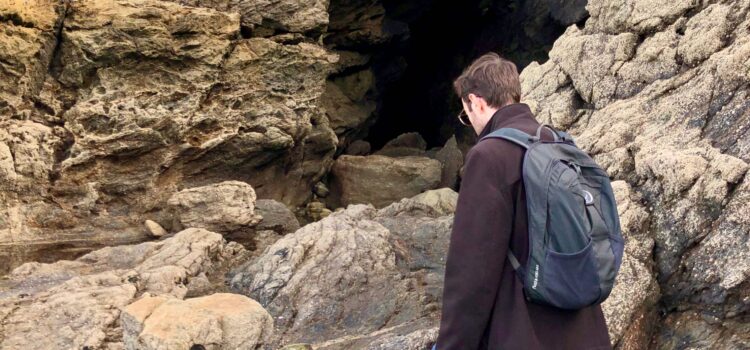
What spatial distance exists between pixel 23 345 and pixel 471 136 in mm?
23399

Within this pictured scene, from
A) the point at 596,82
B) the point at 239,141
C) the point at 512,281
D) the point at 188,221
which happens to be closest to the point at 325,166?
the point at 239,141

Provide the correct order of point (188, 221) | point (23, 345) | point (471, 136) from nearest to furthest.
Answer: point (23, 345)
point (188, 221)
point (471, 136)

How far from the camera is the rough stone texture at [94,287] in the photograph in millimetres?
8414

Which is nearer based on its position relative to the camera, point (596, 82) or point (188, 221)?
point (596, 82)

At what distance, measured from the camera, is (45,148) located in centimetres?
1681

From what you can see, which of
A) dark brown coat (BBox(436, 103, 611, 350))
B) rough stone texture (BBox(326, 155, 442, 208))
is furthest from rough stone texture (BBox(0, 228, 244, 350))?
rough stone texture (BBox(326, 155, 442, 208))

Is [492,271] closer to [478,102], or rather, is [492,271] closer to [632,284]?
[478,102]

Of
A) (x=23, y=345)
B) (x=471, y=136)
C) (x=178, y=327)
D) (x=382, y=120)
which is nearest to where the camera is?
(x=178, y=327)

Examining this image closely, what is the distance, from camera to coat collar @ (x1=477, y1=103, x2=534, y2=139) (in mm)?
3820

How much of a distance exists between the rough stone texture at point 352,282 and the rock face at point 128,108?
7.09 meters

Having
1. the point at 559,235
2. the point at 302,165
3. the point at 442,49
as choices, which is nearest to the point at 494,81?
the point at 559,235

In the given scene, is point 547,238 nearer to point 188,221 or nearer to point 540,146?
point 540,146

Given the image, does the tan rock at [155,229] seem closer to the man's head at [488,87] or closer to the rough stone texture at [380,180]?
the rough stone texture at [380,180]

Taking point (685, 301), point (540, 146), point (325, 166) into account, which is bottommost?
point (325, 166)
